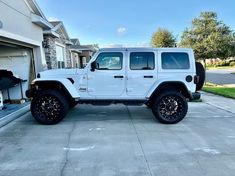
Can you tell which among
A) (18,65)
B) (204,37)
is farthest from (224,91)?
(204,37)

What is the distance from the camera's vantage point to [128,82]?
7203 mm

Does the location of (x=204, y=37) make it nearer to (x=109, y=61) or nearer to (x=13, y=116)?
(x=109, y=61)

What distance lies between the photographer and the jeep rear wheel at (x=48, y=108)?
710 cm

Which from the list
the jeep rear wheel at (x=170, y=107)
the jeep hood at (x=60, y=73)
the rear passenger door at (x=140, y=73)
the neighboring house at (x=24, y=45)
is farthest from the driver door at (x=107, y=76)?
the neighboring house at (x=24, y=45)

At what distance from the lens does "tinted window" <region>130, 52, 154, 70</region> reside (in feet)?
23.6

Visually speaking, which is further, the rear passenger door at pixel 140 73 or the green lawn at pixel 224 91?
the green lawn at pixel 224 91

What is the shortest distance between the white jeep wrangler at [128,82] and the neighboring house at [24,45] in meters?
3.53

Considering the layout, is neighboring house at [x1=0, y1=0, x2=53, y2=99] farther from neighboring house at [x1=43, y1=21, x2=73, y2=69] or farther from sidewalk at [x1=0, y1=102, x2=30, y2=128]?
sidewalk at [x1=0, y1=102, x2=30, y2=128]

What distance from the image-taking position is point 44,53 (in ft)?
43.4

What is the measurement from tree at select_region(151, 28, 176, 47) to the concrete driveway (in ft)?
104

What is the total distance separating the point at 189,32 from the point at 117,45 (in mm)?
21615

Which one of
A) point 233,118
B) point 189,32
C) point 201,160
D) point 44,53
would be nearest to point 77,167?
point 201,160

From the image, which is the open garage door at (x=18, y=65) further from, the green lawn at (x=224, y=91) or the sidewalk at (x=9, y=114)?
the green lawn at (x=224, y=91)

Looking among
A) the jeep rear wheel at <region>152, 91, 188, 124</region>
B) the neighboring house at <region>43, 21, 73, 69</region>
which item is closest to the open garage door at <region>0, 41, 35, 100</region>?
the neighboring house at <region>43, 21, 73, 69</region>
